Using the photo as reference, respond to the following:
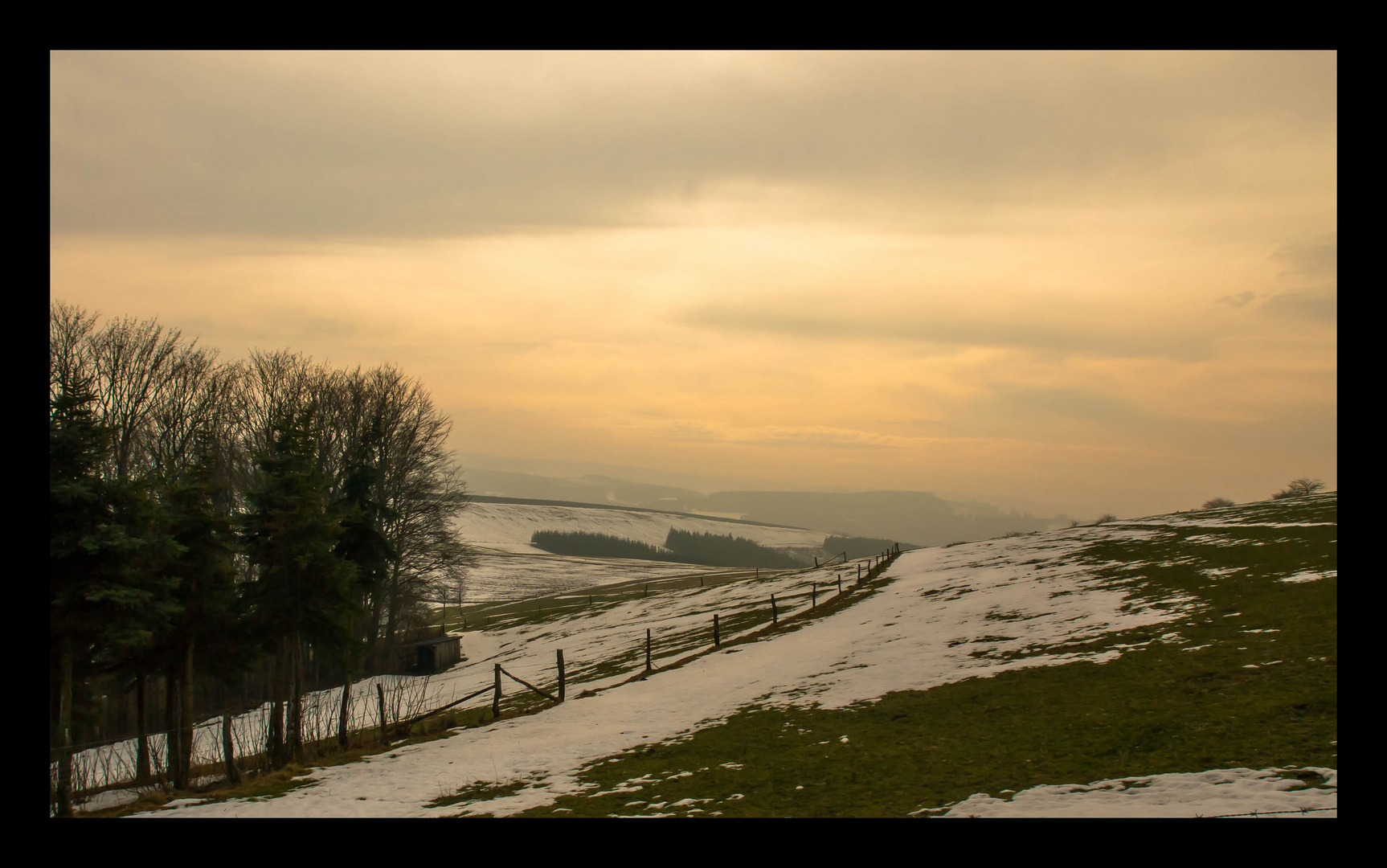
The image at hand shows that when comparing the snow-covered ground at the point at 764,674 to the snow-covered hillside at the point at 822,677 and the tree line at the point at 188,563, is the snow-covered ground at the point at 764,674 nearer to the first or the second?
the snow-covered hillside at the point at 822,677

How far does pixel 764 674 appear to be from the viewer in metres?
25.5

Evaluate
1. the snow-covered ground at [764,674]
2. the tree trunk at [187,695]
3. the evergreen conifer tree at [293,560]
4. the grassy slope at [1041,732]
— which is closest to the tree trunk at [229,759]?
the tree trunk at [187,695]

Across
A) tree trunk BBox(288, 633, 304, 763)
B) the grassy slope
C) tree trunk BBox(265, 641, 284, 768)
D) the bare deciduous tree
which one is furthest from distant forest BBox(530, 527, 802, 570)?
the grassy slope

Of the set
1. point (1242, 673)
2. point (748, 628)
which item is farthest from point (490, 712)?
point (1242, 673)

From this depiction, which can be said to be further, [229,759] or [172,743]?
[172,743]

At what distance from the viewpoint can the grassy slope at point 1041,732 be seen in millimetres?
11820

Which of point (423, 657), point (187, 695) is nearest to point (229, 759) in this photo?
point (187, 695)

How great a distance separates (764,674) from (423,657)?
3631 centimetres

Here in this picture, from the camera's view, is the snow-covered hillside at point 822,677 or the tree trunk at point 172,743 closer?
the snow-covered hillside at point 822,677

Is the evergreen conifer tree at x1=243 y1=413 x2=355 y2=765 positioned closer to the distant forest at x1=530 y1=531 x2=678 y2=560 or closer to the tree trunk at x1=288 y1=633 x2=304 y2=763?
the tree trunk at x1=288 y1=633 x2=304 y2=763

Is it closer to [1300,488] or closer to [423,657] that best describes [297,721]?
[423,657]

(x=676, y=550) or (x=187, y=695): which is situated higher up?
(x=187, y=695)

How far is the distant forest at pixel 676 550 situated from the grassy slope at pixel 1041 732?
527 ft

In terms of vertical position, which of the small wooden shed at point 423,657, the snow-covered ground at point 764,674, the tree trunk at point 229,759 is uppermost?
the snow-covered ground at point 764,674
